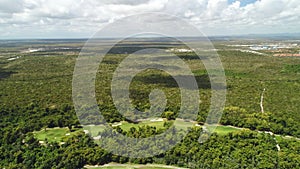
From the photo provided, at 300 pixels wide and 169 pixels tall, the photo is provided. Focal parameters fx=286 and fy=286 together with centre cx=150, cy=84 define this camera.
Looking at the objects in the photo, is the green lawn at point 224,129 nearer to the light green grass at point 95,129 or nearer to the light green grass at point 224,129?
the light green grass at point 224,129

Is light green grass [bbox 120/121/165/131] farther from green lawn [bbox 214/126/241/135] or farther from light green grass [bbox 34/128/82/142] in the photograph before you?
green lawn [bbox 214/126/241/135]

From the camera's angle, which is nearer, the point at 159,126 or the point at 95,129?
the point at 95,129

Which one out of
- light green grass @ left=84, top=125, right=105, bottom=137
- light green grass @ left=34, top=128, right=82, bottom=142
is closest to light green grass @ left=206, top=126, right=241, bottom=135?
light green grass @ left=84, top=125, right=105, bottom=137

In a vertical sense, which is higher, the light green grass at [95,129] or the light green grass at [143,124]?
the light green grass at [95,129]

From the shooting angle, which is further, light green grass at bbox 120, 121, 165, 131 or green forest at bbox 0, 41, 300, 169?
light green grass at bbox 120, 121, 165, 131

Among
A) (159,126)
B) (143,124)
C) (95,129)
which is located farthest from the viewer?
(143,124)

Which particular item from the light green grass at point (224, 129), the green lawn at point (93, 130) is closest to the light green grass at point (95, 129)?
the green lawn at point (93, 130)

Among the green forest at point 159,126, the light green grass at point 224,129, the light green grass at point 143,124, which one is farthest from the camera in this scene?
the light green grass at point 143,124

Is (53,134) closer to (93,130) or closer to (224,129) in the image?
(93,130)

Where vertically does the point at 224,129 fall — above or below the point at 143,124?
below

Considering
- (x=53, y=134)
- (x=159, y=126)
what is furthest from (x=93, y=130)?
(x=159, y=126)

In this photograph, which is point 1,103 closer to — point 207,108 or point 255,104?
point 207,108

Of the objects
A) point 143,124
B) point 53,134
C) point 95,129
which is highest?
point 95,129
